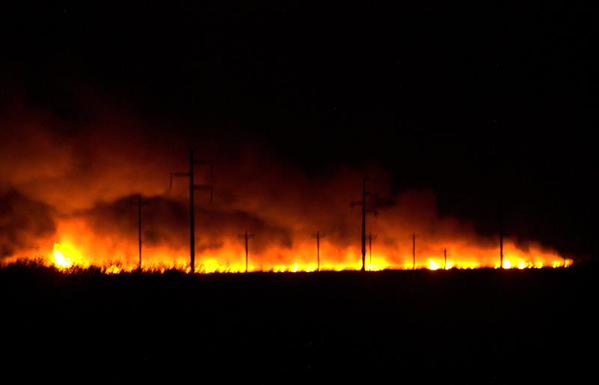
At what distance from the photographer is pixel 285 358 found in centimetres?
1356

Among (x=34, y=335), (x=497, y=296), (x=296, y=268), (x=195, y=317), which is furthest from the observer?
(x=296, y=268)

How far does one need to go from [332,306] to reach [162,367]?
11.9 metres

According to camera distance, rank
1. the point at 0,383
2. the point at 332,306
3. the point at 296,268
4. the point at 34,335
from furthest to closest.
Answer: the point at 296,268, the point at 332,306, the point at 34,335, the point at 0,383

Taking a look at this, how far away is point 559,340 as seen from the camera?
54.4ft

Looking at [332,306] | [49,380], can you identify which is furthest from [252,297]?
[49,380]

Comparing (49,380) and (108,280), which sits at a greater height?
(108,280)

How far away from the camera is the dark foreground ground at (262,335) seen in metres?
12.2

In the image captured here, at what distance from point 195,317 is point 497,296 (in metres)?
15.2

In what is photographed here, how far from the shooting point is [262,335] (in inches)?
643

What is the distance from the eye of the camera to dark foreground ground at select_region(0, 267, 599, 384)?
1216 centimetres

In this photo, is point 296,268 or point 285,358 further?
point 296,268

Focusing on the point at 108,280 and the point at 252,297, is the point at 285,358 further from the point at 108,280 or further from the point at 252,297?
the point at 252,297

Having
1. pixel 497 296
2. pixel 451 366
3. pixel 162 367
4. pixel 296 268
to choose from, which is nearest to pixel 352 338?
pixel 451 366

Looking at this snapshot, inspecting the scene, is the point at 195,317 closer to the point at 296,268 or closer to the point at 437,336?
the point at 437,336
